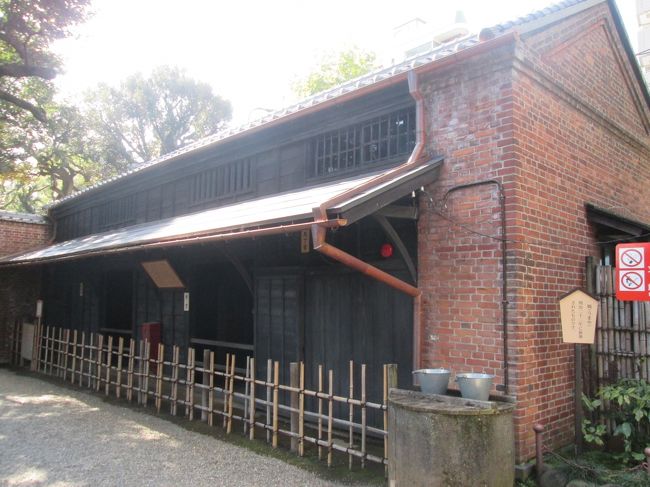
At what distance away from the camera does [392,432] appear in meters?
4.42

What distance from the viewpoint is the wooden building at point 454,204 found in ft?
17.0

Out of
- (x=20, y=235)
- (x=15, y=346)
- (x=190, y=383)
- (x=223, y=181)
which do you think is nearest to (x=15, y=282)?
(x=20, y=235)

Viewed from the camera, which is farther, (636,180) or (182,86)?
(182,86)

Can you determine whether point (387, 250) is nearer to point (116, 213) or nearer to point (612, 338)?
point (612, 338)

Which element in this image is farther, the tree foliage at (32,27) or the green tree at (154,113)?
the green tree at (154,113)

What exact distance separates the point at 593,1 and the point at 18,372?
1433 centimetres

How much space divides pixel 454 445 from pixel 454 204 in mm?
2615

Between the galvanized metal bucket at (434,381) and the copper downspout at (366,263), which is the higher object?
the copper downspout at (366,263)

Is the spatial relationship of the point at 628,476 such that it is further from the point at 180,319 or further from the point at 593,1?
the point at 180,319

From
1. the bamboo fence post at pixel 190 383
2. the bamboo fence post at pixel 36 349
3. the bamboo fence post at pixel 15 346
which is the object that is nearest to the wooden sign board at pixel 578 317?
the bamboo fence post at pixel 190 383

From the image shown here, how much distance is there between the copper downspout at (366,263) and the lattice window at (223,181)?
142 inches

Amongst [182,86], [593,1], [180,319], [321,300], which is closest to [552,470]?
[321,300]

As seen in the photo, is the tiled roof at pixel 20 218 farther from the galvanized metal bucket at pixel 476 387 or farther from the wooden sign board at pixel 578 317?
the wooden sign board at pixel 578 317

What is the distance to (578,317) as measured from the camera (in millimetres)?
5129
